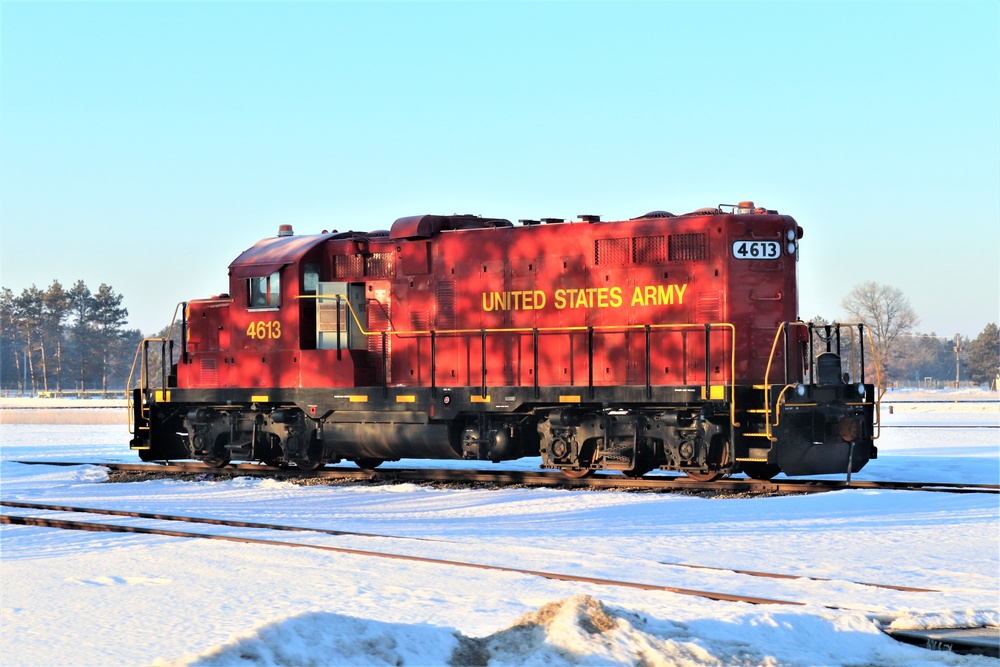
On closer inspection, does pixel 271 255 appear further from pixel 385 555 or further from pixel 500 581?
pixel 500 581

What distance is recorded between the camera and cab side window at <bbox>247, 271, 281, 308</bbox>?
17.8 metres

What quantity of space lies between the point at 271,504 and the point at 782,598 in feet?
27.6

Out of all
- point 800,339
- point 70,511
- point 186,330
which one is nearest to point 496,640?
point 70,511

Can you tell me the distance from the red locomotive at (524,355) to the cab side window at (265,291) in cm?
3

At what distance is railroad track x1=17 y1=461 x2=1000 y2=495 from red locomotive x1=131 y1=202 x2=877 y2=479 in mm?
247

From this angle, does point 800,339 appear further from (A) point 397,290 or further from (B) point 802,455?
(A) point 397,290

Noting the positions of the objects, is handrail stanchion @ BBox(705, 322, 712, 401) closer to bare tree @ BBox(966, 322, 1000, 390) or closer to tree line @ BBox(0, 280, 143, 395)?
tree line @ BBox(0, 280, 143, 395)

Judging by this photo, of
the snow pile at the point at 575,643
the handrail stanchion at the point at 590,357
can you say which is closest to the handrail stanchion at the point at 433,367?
the handrail stanchion at the point at 590,357

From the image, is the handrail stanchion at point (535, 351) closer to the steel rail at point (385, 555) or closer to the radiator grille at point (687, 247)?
the radiator grille at point (687, 247)

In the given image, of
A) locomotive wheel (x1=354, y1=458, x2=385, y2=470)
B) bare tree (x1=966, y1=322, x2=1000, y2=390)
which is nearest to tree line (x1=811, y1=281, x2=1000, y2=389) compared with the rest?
bare tree (x1=966, y1=322, x2=1000, y2=390)

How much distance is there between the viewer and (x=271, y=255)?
712 inches

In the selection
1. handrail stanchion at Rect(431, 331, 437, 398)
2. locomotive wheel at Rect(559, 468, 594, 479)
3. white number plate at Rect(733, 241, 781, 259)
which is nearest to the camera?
white number plate at Rect(733, 241, 781, 259)

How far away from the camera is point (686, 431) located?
47.7ft

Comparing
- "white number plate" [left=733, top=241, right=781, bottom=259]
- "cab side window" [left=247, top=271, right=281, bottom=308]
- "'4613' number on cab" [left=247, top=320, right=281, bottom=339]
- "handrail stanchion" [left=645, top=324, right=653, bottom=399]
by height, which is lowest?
"handrail stanchion" [left=645, top=324, right=653, bottom=399]
